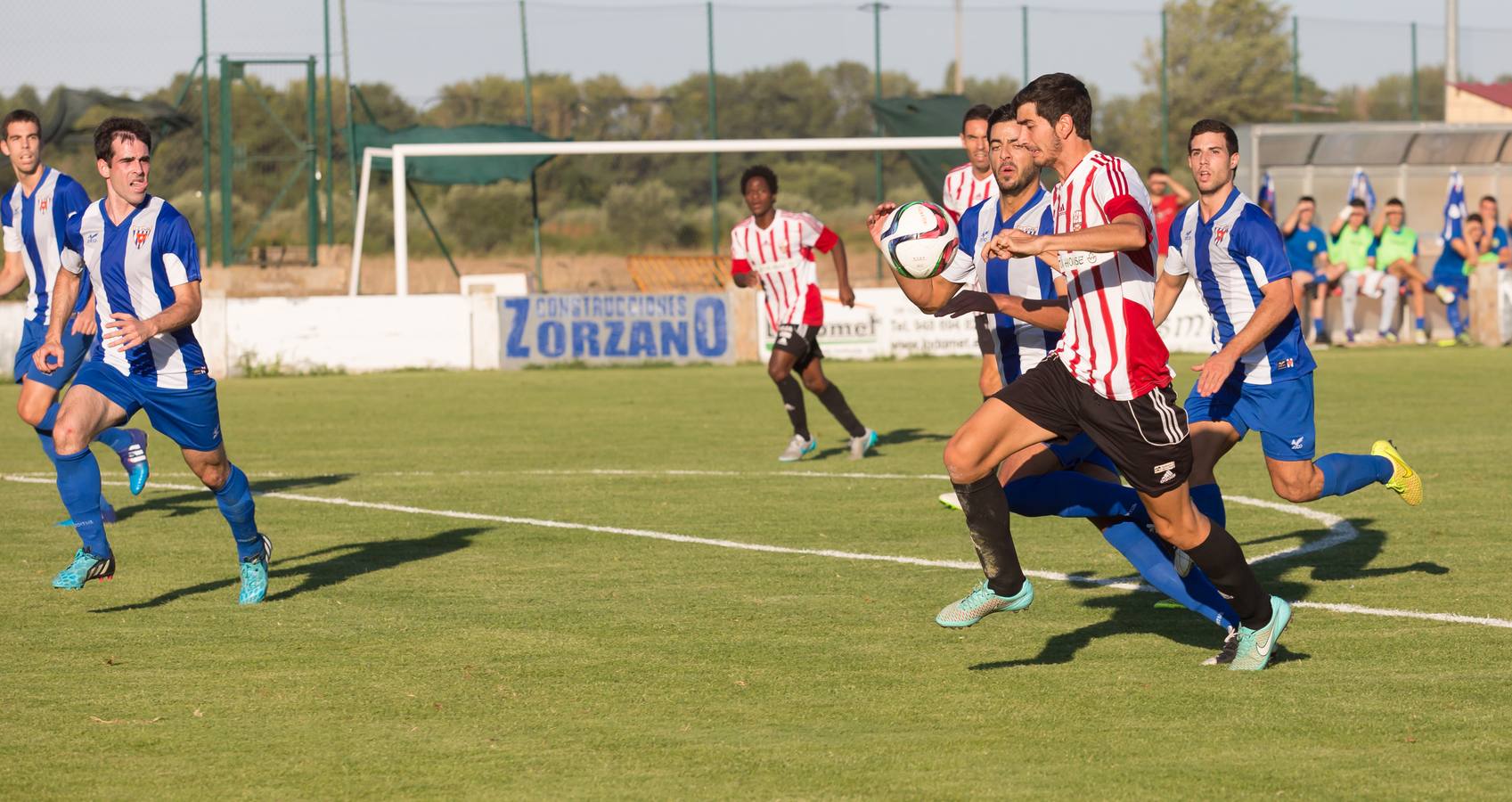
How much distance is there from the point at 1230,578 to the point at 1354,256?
67.6ft

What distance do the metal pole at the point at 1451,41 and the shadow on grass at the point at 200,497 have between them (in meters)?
31.2

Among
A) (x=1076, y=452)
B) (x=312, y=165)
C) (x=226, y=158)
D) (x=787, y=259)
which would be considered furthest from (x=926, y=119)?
(x=1076, y=452)

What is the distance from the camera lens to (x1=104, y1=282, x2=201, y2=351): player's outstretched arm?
7121mm

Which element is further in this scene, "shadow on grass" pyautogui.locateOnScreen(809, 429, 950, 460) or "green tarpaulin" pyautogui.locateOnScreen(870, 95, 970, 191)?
"green tarpaulin" pyautogui.locateOnScreen(870, 95, 970, 191)

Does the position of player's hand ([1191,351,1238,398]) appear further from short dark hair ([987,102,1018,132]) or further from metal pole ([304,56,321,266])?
metal pole ([304,56,321,266])

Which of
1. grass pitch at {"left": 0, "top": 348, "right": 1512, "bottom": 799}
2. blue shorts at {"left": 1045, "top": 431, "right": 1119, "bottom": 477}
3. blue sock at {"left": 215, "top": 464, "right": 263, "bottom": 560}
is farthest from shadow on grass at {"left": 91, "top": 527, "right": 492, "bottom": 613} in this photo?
blue shorts at {"left": 1045, "top": 431, "right": 1119, "bottom": 477}

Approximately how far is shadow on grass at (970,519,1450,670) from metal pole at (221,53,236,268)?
76.9 ft

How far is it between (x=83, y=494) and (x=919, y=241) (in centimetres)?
398

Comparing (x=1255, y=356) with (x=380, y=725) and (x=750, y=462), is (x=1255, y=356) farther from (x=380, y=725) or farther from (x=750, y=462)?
(x=750, y=462)

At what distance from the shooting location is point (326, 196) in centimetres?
3231

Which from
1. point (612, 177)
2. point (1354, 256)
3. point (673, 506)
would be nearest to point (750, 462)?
point (673, 506)

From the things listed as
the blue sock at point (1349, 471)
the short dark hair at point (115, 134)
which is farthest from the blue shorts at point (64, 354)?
the blue sock at point (1349, 471)

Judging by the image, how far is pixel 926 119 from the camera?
31.7 m

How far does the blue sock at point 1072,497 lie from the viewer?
20.7ft
